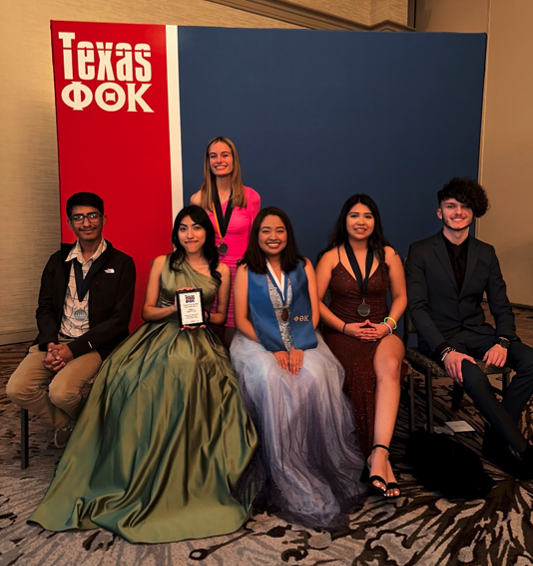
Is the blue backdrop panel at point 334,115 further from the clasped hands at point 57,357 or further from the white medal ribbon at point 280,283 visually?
the clasped hands at point 57,357

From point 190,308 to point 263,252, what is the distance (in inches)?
21.1

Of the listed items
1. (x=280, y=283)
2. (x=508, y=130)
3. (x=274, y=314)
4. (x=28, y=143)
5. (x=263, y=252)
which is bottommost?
(x=274, y=314)

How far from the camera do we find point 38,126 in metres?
5.31

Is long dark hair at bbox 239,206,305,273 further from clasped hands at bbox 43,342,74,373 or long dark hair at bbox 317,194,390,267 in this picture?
clasped hands at bbox 43,342,74,373

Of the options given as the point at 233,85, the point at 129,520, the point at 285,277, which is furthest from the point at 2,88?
the point at 129,520

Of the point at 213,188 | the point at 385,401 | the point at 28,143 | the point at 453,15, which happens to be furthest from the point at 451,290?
the point at 453,15

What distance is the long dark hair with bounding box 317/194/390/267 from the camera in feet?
9.83

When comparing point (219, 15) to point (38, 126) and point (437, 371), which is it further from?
point (437, 371)

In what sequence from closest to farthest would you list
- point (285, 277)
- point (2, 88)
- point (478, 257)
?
point (285, 277) < point (478, 257) < point (2, 88)

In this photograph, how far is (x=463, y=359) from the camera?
2.76m

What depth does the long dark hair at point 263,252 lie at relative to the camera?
2.86 m

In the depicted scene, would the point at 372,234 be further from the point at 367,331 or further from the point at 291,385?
the point at 291,385

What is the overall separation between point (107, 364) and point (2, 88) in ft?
12.4

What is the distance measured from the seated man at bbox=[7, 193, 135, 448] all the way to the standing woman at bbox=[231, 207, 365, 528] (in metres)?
0.72
